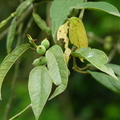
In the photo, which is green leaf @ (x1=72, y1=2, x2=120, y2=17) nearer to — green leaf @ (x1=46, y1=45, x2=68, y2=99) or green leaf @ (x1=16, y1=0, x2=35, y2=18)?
green leaf @ (x1=46, y1=45, x2=68, y2=99)

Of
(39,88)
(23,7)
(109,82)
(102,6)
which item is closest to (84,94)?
(23,7)

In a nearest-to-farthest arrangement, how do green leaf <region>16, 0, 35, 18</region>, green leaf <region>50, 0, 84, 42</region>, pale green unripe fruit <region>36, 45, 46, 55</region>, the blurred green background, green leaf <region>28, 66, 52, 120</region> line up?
green leaf <region>28, 66, 52, 120</region> → pale green unripe fruit <region>36, 45, 46, 55</region> → green leaf <region>50, 0, 84, 42</region> → green leaf <region>16, 0, 35, 18</region> → the blurred green background

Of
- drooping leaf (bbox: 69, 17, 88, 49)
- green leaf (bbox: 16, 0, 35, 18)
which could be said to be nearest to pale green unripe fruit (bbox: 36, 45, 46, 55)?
drooping leaf (bbox: 69, 17, 88, 49)

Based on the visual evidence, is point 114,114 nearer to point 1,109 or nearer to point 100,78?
point 1,109

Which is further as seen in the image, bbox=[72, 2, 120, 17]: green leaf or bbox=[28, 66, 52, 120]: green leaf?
bbox=[72, 2, 120, 17]: green leaf

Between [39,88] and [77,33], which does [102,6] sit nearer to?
[77,33]

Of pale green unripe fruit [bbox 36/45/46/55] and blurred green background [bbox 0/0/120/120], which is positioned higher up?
pale green unripe fruit [bbox 36/45/46/55]
